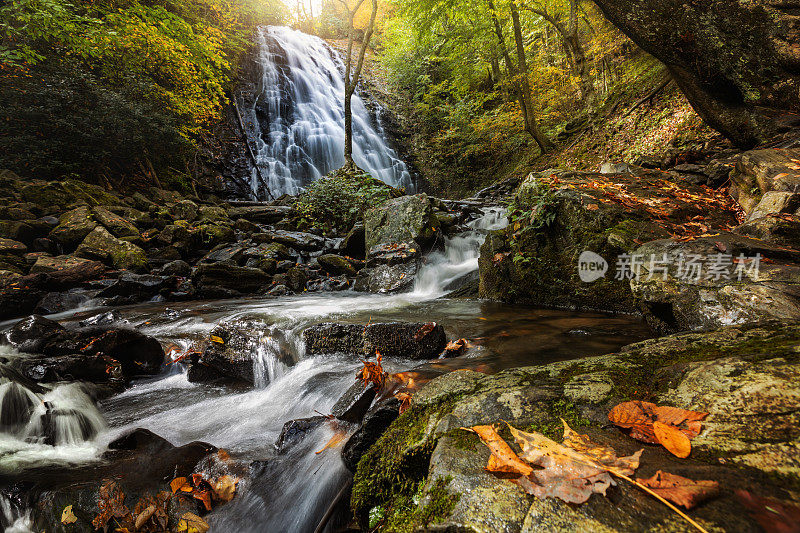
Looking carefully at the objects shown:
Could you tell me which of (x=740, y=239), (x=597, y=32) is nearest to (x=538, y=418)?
(x=740, y=239)

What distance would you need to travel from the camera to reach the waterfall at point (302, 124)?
52.6 ft

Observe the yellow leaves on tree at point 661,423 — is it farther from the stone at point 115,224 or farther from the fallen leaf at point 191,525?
the stone at point 115,224

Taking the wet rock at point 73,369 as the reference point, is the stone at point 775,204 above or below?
above

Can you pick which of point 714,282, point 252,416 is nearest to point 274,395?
point 252,416

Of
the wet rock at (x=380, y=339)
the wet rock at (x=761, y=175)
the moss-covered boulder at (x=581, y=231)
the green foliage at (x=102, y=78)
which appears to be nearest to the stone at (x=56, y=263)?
the green foliage at (x=102, y=78)

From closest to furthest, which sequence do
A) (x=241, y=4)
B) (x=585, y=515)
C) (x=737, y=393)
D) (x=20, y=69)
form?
(x=585, y=515), (x=737, y=393), (x=20, y=69), (x=241, y=4)

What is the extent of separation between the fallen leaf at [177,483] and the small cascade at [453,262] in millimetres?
5173

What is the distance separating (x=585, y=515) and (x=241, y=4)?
1067 inches

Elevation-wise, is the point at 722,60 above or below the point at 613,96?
below

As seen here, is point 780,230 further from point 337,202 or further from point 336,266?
point 337,202

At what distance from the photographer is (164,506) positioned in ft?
5.95

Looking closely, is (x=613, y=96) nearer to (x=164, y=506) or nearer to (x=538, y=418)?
(x=538, y=418)

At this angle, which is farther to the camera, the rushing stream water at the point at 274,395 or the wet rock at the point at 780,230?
the wet rock at the point at 780,230

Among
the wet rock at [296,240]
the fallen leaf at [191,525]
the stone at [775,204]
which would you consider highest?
the wet rock at [296,240]
